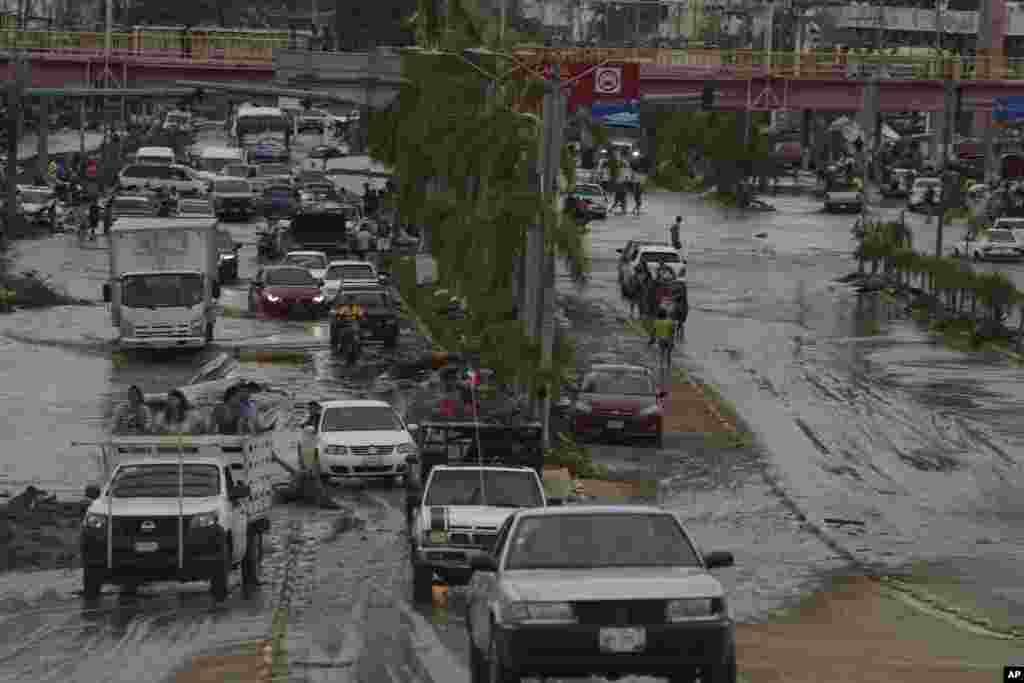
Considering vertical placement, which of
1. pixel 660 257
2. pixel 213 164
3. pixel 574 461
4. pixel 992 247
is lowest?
pixel 992 247

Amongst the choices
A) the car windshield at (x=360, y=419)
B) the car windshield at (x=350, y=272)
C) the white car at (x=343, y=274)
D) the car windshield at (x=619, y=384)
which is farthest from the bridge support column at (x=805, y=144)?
the car windshield at (x=360, y=419)

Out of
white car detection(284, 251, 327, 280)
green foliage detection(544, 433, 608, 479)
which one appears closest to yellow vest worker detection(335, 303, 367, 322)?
white car detection(284, 251, 327, 280)

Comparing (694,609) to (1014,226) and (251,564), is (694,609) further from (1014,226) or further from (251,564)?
(1014,226)

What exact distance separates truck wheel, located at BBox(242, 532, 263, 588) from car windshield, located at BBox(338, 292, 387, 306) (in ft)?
115

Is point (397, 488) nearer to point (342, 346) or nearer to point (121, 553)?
point (121, 553)

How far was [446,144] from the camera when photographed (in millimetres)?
60000

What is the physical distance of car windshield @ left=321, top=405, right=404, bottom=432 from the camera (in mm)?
43406

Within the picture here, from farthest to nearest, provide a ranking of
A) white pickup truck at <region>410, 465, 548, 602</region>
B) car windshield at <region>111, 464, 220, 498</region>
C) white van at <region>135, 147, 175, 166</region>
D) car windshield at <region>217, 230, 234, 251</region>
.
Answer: white van at <region>135, 147, 175, 166</region> < car windshield at <region>217, 230, 234, 251</region> < car windshield at <region>111, 464, 220, 498</region> < white pickup truck at <region>410, 465, 548, 602</region>

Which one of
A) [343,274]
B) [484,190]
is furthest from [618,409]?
[343,274]

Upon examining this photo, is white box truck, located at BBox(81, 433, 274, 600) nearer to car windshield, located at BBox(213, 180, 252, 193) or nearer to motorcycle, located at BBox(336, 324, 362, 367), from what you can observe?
motorcycle, located at BBox(336, 324, 362, 367)

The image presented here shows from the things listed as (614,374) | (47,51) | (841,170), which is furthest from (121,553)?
(841,170)

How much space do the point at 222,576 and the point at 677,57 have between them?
292 feet

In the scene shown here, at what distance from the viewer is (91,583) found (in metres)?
28.2

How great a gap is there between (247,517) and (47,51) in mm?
80214
